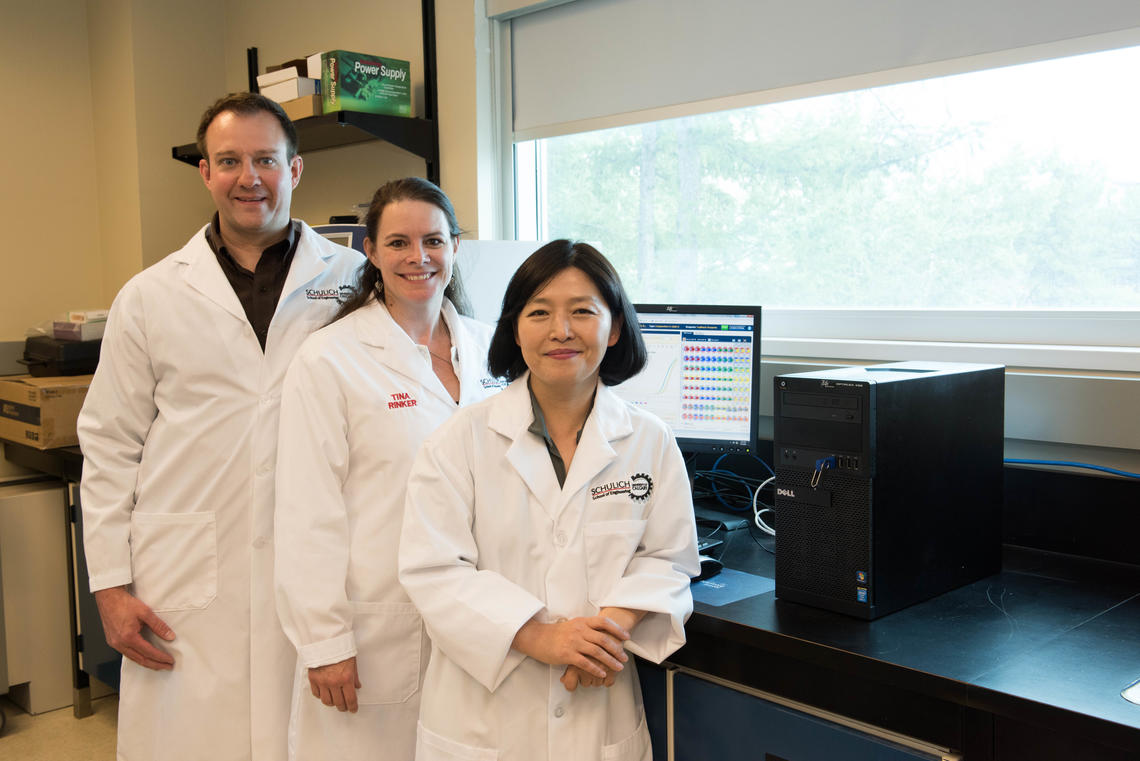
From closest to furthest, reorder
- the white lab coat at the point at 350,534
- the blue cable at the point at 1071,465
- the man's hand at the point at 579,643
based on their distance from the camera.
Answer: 1. the man's hand at the point at 579,643
2. the white lab coat at the point at 350,534
3. the blue cable at the point at 1071,465

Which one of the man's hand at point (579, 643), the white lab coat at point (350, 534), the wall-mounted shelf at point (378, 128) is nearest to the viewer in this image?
the man's hand at point (579, 643)

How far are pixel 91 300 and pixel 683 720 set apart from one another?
3.20 m

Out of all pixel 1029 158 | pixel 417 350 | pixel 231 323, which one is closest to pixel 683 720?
pixel 417 350

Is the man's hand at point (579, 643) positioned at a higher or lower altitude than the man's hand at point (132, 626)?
higher

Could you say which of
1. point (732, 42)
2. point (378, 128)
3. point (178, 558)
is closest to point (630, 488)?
point (178, 558)

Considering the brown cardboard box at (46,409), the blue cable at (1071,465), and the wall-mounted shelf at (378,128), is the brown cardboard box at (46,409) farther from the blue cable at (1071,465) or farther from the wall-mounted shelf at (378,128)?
the blue cable at (1071,465)

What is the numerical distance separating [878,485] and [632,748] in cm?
53

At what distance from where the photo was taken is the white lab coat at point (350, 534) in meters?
1.50

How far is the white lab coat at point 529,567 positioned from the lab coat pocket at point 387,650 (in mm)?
202

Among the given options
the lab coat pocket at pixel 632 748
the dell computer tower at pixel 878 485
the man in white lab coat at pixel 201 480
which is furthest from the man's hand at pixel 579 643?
the man in white lab coat at pixel 201 480

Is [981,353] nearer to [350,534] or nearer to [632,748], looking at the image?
[632,748]

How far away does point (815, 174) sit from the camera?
223 centimetres

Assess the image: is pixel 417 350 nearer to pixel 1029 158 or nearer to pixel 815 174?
pixel 815 174

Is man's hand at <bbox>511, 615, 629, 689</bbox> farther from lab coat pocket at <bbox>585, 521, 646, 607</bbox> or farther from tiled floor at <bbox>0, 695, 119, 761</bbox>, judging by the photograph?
tiled floor at <bbox>0, 695, 119, 761</bbox>
